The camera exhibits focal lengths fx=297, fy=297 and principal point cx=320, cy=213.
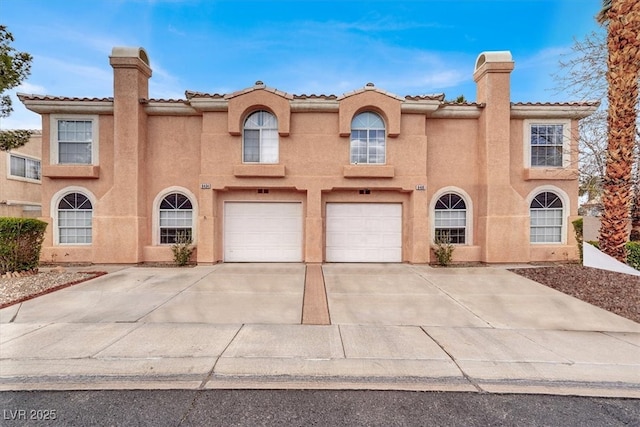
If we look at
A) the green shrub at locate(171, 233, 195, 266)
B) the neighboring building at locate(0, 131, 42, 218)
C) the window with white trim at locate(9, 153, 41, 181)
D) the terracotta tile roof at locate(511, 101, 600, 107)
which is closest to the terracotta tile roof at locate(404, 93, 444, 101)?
the terracotta tile roof at locate(511, 101, 600, 107)

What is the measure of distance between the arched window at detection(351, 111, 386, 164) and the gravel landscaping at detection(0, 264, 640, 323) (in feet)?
20.0

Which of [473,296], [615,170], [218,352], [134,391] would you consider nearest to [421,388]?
[218,352]

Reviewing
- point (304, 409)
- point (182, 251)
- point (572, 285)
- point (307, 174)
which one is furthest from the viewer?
point (307, 174)

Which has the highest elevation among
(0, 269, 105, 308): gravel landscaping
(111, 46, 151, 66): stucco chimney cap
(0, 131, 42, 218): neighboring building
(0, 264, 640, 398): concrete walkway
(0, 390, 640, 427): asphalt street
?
(111, 46, 151, 66): stucco chimney cap

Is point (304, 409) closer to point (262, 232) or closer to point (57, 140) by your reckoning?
point (262, 232)

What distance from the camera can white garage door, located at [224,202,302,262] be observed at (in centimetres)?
1130

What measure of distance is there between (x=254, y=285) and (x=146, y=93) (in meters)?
8.83

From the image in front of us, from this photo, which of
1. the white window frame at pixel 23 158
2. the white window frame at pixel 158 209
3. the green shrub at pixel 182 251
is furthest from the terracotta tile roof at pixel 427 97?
the white window frame at pixel 23 158

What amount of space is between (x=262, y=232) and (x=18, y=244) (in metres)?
6.97

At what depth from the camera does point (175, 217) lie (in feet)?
37.4

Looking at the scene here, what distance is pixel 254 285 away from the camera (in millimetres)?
8047

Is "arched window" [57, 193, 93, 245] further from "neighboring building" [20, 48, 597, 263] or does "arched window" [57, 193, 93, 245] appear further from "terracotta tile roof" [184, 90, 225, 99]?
"terracotta tile roof" [184, 90, 225, 99]

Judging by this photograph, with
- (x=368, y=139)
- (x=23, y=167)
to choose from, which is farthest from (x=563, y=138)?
(x=23, y=167)

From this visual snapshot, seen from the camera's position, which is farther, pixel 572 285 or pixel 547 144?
pixel 547 144
